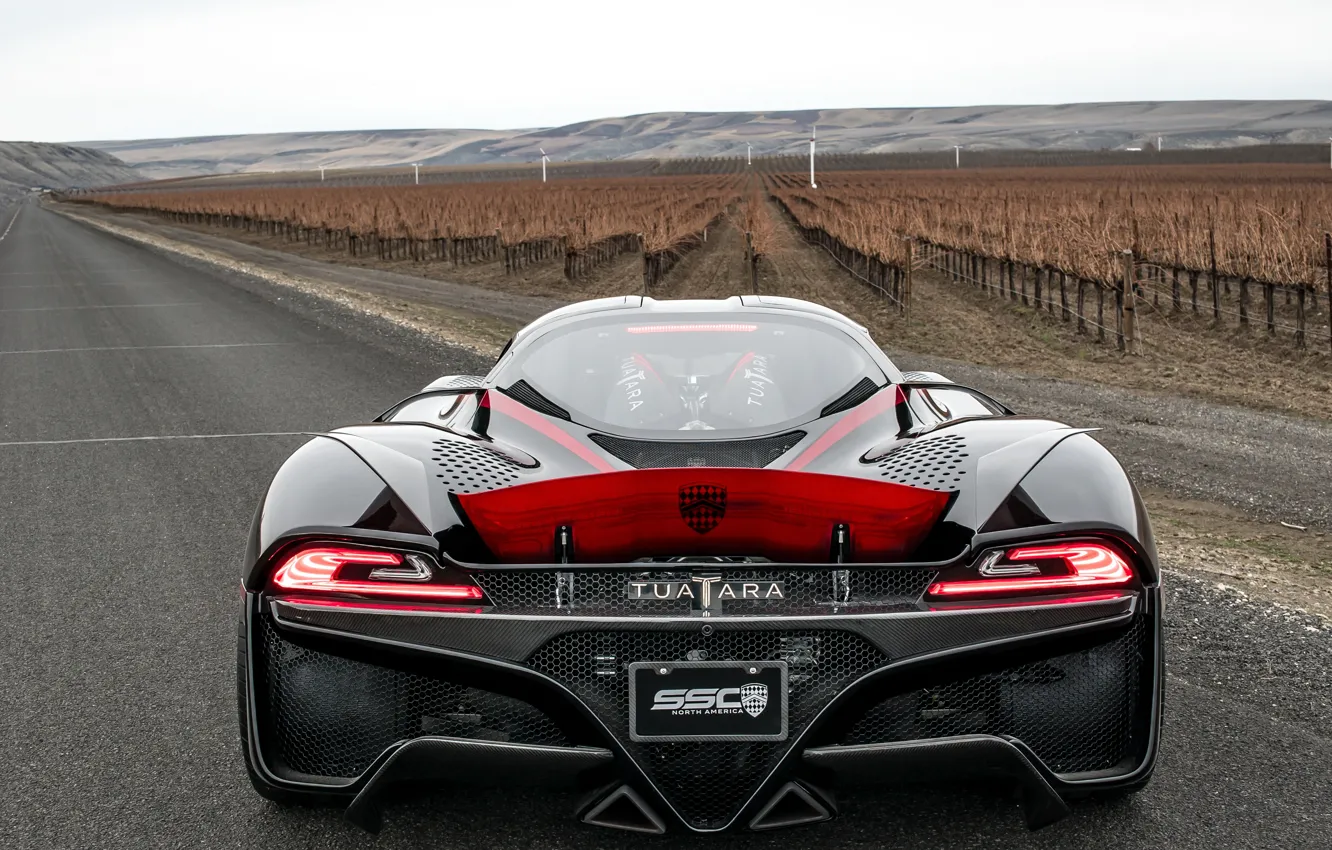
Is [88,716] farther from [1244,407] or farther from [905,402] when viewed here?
[1244,407]

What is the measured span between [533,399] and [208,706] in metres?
1.50

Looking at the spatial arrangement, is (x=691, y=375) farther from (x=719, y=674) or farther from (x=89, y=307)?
(x=89, y=307)

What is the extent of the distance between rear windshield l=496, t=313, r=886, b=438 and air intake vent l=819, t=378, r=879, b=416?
3 centimetres

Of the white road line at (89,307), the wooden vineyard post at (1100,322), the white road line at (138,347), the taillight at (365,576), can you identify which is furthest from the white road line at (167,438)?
the white road line at (89,307)

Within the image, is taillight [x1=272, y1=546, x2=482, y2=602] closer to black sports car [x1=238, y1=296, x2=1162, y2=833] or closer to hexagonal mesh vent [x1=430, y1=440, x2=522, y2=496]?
black sports car [x1=238, y1=296, x2=1162, y2=833]

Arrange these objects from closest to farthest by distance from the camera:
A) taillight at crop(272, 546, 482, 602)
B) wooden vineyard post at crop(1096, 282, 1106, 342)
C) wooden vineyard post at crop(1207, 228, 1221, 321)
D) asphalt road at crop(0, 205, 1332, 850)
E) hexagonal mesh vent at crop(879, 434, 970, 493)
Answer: taillight at crop(272, 546, 482, 602) → hexagonal mesh vent at crop(879, 434, 970, 493) → asphalt road at crop(0, 205, 1332, 850) → wooden vineyard post at crop(1096, 282, 1106, 342) → wooden vineyard post at crop(1207, 228, 1221, 321)

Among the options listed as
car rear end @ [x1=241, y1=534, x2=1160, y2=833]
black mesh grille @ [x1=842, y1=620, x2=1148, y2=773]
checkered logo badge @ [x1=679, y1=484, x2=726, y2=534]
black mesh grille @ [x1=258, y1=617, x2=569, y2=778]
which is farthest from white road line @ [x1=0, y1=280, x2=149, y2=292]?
black mesh grille @ [x1=842, y1=620, x2=1148, y2=773]

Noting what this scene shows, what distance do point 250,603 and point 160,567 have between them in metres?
3.38

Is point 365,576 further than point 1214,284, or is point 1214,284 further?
point 1214,284

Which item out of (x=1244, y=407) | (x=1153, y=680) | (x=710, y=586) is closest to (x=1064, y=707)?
(x=1153, y=680)

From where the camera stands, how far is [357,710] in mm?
2787

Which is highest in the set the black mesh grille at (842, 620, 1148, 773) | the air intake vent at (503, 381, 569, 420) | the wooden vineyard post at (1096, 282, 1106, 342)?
the air intake vent at (503, 381, 569, 420)

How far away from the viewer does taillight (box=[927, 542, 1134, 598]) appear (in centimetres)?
267

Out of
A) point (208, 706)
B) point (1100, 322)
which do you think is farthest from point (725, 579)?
point (1100, 322)
